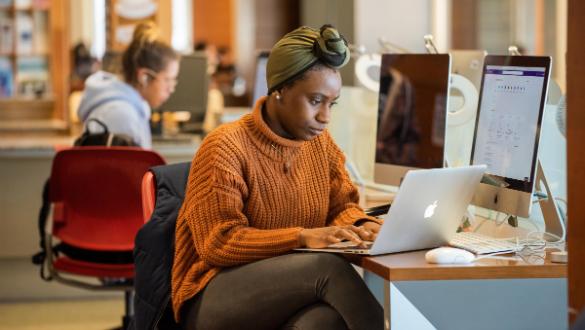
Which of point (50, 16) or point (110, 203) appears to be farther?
point (50, 16)

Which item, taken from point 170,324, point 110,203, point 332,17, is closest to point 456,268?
point 170,324

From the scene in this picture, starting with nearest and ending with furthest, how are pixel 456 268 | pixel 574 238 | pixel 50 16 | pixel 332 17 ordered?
1. pixel 574 238
2. pixel 456 268
3. pixel 332 17
4. pixel 50 16

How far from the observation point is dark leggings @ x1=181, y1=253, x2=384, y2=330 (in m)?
2.12

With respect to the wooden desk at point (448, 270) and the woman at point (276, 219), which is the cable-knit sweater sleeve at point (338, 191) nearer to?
the woman at point (276, 219)

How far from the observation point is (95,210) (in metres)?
3.84

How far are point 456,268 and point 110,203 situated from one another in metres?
2.05

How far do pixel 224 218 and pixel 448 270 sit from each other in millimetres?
540

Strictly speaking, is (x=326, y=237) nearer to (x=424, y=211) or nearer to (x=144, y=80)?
(x=424, y=211)

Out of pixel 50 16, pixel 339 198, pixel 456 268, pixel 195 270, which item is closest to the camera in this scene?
pixel 456 268

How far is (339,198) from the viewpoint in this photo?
255cm

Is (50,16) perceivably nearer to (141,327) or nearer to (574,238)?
(141,327)

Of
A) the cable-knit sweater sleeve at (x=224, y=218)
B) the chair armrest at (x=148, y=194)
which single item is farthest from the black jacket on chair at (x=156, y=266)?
the cable-knit sweater sleeve at (x=224, y=218)

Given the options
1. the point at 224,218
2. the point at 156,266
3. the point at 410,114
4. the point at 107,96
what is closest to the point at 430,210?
the point at 224,218

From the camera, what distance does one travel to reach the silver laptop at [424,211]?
2.07m
